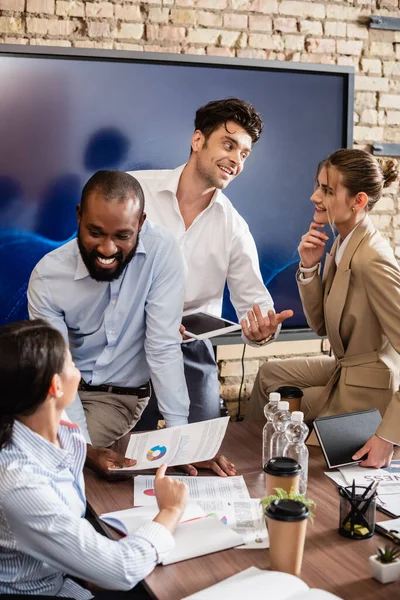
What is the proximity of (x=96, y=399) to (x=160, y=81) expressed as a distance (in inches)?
59.5

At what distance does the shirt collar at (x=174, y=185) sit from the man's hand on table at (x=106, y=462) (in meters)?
1.34

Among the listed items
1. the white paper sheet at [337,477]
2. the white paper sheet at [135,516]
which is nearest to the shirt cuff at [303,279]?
the white paper sheet at [337,477]

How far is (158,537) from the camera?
4.40 ft

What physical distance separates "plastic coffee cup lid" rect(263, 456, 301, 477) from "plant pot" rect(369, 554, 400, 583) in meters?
0.29

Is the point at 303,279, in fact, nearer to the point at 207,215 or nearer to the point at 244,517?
the point at 207,215

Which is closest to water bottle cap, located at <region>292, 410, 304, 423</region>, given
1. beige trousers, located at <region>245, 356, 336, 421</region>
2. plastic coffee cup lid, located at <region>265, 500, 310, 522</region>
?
plastic coffee cup lid, located at <region>265, 500, 310, 522</region>

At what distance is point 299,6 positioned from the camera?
10.8ft

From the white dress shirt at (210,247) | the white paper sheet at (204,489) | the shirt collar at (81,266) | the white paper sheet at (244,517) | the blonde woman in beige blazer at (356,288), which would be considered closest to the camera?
the white paper sheet at (244,517)

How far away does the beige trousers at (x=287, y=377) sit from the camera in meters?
2.91

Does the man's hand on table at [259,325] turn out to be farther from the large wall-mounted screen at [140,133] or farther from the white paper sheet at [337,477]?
the large wall-mounted screen at [140,133]

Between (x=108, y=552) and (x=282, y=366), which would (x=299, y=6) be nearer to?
(x=282, y=366)

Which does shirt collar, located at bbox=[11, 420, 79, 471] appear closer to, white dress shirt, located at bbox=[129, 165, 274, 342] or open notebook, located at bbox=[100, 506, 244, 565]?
open notebook, located at bbox=[100, 506, 244, 565]

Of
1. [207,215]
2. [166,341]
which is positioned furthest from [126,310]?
[207,215]

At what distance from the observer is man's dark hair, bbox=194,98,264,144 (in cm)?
296
